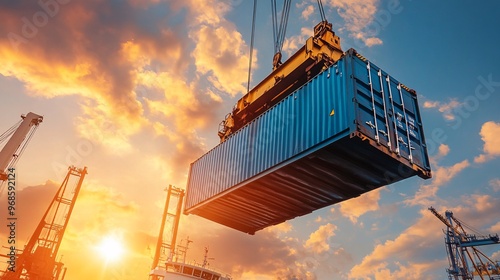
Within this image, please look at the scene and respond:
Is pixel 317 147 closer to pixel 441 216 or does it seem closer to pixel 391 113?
pixel 391 113

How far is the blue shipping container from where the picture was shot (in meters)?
10.5

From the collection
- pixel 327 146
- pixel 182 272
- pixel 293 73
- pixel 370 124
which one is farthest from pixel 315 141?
pixel 182 272

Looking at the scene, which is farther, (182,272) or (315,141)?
(182,272)

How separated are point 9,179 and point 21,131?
572 centimetres

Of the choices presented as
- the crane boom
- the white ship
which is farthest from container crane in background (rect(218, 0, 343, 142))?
the white ship

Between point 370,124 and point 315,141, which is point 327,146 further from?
point 370,124

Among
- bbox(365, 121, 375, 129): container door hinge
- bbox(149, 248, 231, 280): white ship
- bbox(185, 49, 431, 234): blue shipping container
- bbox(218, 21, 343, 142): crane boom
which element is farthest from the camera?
bbox(149, 248, 231, 280): white ship

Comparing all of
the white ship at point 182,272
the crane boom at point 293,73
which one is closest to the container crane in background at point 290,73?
the crane boom at point 293,73

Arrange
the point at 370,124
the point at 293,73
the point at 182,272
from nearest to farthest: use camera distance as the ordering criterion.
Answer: the point at 370,124 → the point at 293,73 → the point at 182,272

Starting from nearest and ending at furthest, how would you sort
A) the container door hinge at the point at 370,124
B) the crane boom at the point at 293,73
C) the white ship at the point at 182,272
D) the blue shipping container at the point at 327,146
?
the container door hinge at the point at 370,124, the blue shipping container at the point at 327,146, the crane boom at the point at 293,73, the white ship at the point at 182,272

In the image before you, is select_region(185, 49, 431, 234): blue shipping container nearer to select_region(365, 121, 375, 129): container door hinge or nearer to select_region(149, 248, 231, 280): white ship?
select_region(365, 121, 375, 129): container door hinge

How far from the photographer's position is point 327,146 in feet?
34.2

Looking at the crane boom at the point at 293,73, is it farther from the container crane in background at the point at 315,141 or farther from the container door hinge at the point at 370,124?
the container door hinge at the point at 370,124

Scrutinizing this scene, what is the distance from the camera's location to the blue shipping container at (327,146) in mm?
10492
